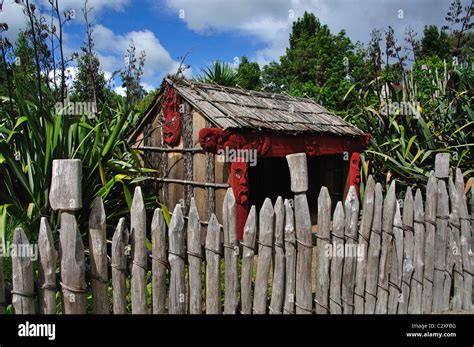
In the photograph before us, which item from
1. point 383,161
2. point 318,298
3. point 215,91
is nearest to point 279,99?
point 215,91

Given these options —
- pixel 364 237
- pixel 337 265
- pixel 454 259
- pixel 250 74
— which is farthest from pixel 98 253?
pixel 250 74

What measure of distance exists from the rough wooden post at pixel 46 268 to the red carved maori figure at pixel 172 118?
3.57m

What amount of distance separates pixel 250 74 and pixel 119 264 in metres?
31.0

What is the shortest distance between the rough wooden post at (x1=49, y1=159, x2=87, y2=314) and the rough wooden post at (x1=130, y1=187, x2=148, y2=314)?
0.29m

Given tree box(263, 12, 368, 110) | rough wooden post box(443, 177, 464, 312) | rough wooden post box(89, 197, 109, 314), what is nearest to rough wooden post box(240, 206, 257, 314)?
rough wooden post box(89, 197, 109, 314)

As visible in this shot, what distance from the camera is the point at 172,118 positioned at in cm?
557

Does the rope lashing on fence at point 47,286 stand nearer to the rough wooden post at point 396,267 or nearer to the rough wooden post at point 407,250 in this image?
the rough wooden post at point 396,267

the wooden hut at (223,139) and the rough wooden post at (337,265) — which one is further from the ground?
the wooden hut at (223,139)

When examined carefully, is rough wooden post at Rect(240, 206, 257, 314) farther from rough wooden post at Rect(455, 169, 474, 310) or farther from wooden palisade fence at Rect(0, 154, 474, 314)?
rough wooden post at Rect(455, 169, 474, 310)

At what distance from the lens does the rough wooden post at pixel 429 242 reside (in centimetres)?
346

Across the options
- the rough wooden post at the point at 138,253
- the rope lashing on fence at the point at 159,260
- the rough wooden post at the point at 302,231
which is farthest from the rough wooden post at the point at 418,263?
the rough wooden post at the point at 138,253

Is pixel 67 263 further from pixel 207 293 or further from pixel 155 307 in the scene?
pixel 207 293
